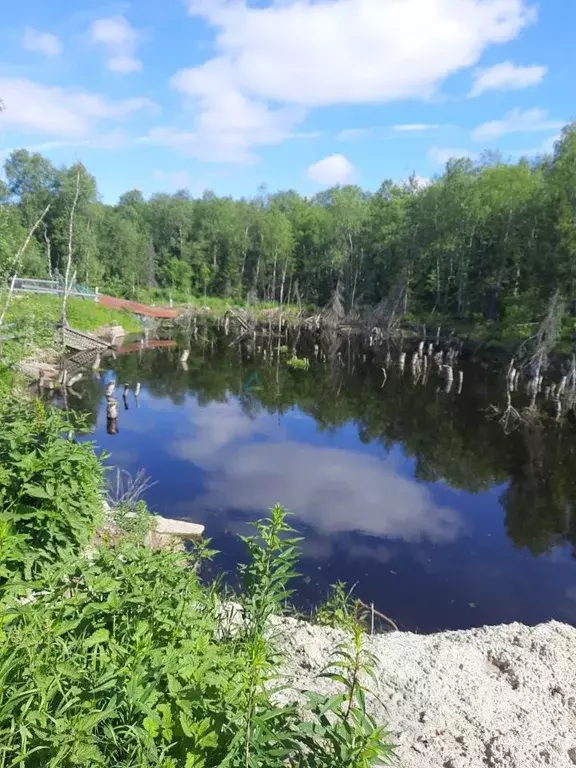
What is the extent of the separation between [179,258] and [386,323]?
125 feet

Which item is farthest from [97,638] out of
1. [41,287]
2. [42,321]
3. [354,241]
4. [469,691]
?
[354,241]

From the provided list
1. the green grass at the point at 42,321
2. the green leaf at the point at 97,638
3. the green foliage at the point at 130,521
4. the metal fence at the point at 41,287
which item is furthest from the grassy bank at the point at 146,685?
the metal fence at the point at 41,287

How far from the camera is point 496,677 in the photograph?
6695 mm

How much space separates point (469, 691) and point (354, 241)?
60.4 meters

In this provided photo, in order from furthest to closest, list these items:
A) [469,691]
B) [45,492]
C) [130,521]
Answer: [130,521]
[469,691]
[45,492]

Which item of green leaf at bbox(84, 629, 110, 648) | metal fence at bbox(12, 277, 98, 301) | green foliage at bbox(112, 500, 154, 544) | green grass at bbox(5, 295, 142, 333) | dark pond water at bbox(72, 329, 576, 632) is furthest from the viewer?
metal fence at bbox(12, 277, 98, 301)

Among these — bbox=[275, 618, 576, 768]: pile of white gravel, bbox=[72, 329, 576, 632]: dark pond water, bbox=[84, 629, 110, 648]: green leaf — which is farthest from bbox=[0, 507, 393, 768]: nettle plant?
bbox=[72, 329, 576, 632]: dark pond water

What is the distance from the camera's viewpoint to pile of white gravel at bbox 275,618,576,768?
518cm

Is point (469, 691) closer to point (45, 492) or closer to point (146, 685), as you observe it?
point (146, 685)

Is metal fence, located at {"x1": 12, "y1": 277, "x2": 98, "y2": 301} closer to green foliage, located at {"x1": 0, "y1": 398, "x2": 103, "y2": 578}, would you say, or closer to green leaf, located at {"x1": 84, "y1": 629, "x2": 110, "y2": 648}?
green foliage, located at {"x1": 0, "y1": 398, "x2": 103, "y2": 578}

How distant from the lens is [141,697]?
2.99 m

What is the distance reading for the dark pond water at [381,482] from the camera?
12.7 metres

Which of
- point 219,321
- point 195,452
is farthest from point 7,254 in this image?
point 219,321

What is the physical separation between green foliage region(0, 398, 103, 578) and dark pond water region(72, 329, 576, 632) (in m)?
7.00
